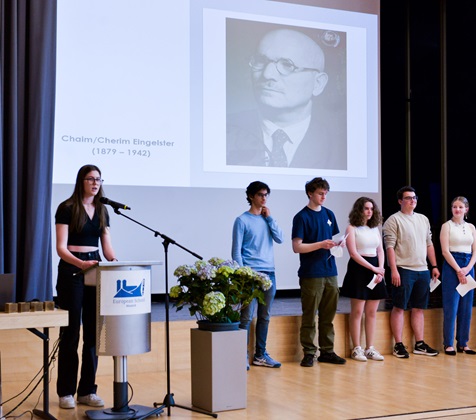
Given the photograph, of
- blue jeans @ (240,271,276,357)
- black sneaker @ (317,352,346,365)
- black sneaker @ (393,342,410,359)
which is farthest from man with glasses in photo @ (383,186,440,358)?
blue jeans @ (240,271,276,357)

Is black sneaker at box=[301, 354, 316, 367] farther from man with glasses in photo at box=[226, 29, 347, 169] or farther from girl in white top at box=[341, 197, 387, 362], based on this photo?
man with glasses in photo at box=[226, 29, 347, 169]

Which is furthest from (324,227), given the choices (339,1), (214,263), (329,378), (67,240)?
(339,1)

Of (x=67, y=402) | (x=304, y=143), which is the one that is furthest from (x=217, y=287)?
(x=304, y=143)

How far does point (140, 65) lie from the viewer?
21.1 ft

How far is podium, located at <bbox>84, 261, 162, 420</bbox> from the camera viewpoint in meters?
3.71

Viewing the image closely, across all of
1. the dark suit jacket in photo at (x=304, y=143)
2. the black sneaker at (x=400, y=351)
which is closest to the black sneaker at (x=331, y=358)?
the black sneaker at (x=400, y=351)

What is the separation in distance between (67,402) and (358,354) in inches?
101

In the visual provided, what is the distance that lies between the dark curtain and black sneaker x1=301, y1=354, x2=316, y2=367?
209cm

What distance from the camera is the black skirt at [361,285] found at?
575 cm

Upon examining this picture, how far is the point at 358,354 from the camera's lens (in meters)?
A: 5.85

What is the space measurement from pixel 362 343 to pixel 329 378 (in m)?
1.16

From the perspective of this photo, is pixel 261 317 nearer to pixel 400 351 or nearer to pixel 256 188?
pixel 256 188

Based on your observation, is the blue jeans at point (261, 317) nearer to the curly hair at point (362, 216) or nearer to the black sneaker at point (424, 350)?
the curly hair at point (362, 216)

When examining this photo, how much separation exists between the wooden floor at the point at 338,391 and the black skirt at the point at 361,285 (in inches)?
20.7
